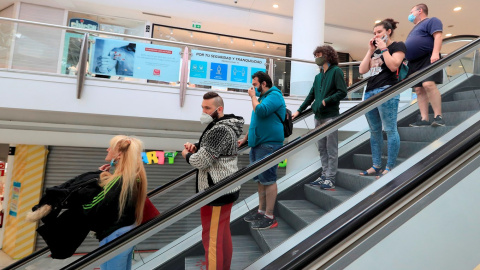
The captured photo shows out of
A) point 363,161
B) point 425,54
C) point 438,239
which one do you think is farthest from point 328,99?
point 438,239

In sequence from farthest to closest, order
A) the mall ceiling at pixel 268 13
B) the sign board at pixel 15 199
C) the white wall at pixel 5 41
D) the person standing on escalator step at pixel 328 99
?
the mall ceiling at pixel 268 13 < the sign board at pixel 15 199 < the white wall at pixel 5 41 < the person standing on escalator step at pixel 328 99

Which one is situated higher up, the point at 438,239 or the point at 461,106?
the point at 461,106

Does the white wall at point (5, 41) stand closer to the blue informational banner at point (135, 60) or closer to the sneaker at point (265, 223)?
the blue informational banner at point (135, 60)

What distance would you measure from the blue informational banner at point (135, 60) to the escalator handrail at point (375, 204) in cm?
422

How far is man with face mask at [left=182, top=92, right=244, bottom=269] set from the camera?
187 cm

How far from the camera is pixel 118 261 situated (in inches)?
73.9

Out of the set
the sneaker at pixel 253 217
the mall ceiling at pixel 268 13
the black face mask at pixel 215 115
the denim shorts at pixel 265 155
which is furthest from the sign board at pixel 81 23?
the sneaker at pixel 253 217

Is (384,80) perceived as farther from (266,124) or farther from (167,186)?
(167,186)

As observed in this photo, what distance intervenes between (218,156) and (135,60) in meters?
3.85

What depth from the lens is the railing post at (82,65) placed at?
15.2ft

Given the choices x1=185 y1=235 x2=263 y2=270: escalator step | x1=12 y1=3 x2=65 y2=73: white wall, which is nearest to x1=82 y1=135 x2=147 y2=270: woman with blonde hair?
x1=185 y1=235 x2=263 y2=270: escalator step

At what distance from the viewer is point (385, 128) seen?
2576 mm

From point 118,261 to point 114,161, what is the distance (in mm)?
655

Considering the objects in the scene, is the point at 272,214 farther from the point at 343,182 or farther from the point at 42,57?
the point at 42,57
